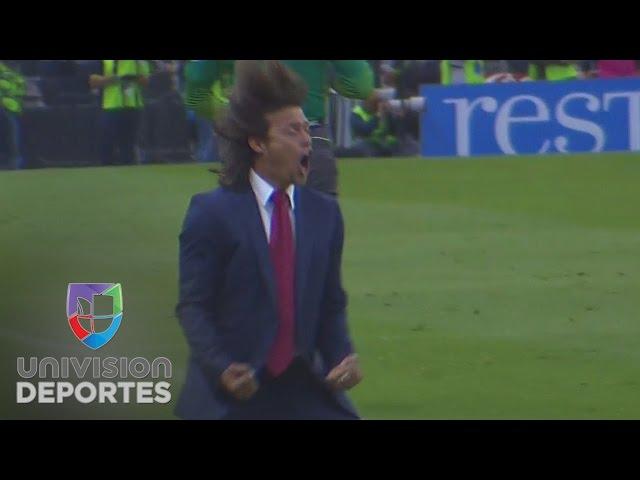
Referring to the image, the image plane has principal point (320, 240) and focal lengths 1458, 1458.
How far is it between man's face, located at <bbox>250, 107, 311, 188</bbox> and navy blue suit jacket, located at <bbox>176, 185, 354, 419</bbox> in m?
0.09

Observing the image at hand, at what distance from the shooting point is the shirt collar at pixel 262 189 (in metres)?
5.84

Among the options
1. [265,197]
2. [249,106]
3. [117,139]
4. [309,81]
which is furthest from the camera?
[117,139]

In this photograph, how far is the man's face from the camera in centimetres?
588

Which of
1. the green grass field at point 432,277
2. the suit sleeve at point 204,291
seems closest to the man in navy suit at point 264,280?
the suit sleeve at point 204,291

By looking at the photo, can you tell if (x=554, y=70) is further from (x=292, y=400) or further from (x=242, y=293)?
(x=292, y=400)

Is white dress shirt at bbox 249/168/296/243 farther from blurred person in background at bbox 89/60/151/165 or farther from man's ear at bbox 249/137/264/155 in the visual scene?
blurred person in background at bbox 89/60/151/165

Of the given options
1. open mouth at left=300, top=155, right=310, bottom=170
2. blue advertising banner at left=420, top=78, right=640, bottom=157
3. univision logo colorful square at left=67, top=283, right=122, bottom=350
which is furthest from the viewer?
blue advertising banner at left=420, top=78, right=640, bottom=157

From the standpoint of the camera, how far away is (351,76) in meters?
6.23

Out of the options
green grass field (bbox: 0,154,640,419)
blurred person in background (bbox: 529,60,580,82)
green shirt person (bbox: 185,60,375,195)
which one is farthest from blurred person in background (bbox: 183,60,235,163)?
blurred person in background (bbox: 529,60,580,82)

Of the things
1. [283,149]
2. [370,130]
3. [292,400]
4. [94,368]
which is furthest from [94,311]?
[370,130]

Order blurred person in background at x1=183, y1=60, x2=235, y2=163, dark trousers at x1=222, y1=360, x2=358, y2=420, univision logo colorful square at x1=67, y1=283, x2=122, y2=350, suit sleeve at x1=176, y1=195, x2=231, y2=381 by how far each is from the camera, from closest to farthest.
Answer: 1. suit sleeve at x1=176, y1=195, x2=231, y2=381
2. dark trousers at x1=222, y1=360, x2=358, y2=420
3. blurred person in background at x1=183, y1=60, x2=235, y2=163
4. univision logo colorful square at x1=67, y1=283, x2=122, y2=350

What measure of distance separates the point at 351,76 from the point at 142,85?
904mm

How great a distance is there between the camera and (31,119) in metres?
6.38

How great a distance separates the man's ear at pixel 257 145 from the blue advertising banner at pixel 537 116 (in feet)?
3.31
